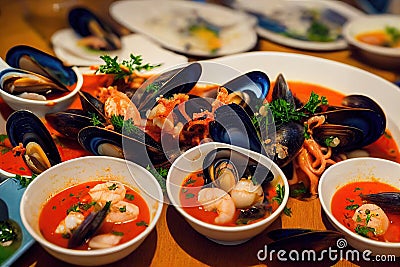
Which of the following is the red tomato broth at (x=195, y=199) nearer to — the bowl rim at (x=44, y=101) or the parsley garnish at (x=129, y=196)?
the parsley garnish at (x=129, y=196)

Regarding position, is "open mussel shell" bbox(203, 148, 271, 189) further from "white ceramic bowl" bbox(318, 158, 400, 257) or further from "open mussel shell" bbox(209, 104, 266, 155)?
"white ceramic bowl" bbox(318, 158, 400, 257)

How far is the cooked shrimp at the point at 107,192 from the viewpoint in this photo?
1.60 m

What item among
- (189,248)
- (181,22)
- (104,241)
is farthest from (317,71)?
(104,241)

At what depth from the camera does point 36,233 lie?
1.44 metres

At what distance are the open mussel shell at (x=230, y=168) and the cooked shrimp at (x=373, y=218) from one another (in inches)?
13.5

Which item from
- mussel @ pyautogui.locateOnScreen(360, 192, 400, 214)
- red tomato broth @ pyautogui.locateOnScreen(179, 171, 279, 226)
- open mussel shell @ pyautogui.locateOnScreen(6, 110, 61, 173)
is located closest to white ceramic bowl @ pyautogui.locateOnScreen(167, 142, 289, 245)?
red tomato broth @ pyautogui.locateOnScreen(179, 171, 279, 226)

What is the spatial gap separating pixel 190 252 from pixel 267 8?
8.29 ft

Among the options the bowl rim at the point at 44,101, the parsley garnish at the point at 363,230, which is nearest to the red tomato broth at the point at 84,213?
the bowl rim at the point at 44,101

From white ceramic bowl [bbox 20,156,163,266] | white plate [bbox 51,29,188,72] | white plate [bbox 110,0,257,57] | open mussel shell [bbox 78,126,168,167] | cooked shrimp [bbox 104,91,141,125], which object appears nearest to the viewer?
white ceramic bowl [bbox 20,156,163,266]

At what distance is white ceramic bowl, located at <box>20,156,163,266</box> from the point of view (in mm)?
1388

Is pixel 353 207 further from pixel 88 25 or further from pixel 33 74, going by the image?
pixel 88 25

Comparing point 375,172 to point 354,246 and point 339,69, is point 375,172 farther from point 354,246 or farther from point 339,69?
point 339,69

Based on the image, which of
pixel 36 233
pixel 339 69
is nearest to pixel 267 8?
pixel 339 69

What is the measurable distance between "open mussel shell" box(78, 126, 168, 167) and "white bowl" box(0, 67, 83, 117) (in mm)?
368
